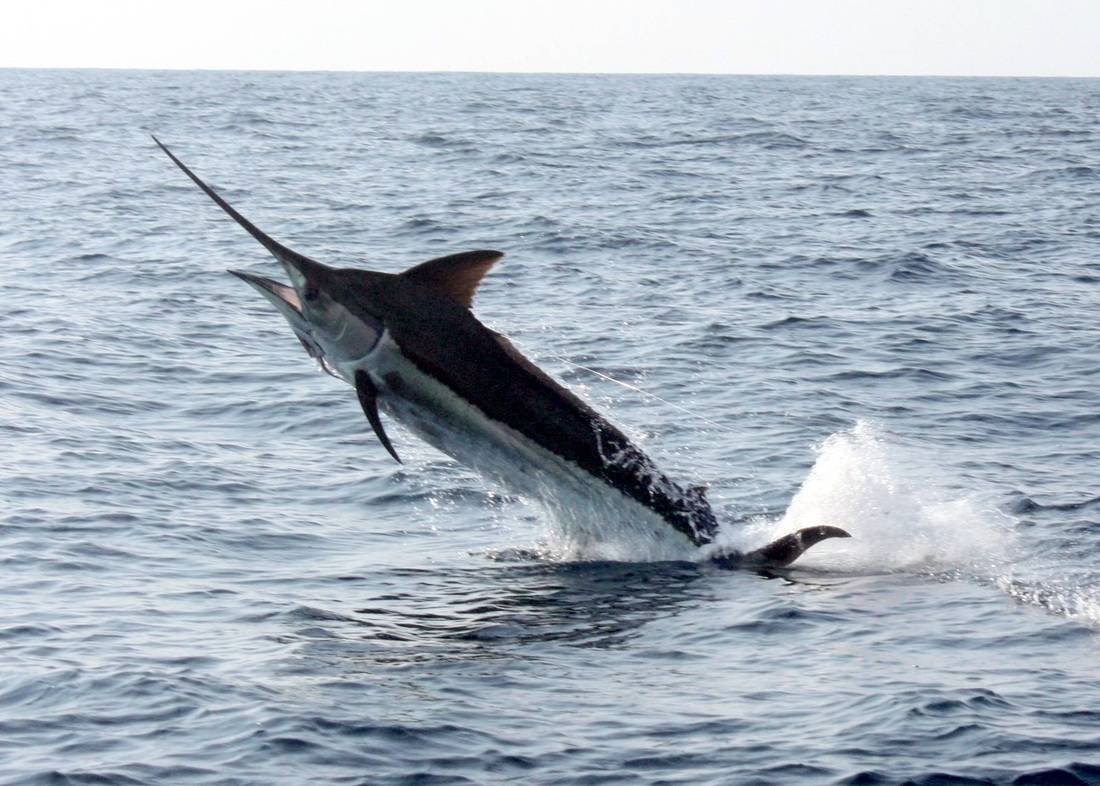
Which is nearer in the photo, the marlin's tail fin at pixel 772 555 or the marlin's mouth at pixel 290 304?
the marlin's mouth at pixel 290 304

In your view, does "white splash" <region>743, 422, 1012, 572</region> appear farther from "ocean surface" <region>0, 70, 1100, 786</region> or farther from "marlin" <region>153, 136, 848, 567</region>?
"marlin" <region>153, 136, 848, 567</region>

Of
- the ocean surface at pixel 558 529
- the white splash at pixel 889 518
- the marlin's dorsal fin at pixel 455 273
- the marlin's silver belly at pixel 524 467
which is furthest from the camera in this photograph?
the white splash at pixel 889 518

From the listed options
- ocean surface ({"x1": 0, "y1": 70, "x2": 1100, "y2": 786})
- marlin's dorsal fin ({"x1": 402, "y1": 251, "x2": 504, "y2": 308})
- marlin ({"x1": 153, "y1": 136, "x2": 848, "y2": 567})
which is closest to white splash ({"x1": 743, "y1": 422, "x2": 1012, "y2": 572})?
ocean surface ({"x1": 0, "y1": 70, "x2": 1100, "y2": 786})

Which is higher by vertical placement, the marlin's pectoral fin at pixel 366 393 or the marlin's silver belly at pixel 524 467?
the marlin's pectoral fin at pixel 366 393

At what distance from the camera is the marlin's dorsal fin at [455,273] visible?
10273 mm

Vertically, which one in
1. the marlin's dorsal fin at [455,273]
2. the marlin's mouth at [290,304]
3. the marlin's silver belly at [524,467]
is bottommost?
the marlin's silver belly at [524,467]

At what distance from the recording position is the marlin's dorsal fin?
33.7 feet

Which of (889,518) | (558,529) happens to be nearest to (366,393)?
(558,529)

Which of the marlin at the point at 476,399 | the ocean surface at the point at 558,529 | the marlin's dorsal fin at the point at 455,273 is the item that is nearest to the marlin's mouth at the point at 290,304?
the marlin at the point at 476,399

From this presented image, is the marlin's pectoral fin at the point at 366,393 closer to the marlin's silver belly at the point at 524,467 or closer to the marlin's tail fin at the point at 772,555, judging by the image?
the marlin's silver belly at the point at 524,467

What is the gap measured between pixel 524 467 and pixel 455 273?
63.5 inches

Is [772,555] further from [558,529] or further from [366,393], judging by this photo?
[366,393]

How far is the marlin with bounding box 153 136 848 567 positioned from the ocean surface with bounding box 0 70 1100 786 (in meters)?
0.39

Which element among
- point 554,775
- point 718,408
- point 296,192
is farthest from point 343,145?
point 554,775
